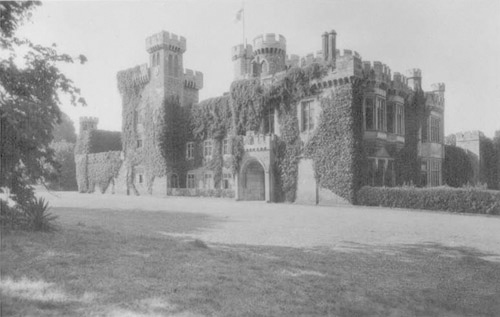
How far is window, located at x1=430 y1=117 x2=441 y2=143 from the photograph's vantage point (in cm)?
3456

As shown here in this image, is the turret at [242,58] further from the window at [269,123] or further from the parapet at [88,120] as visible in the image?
the parapet at [88,120]

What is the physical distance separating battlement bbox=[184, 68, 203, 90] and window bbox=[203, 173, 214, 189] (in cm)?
1030

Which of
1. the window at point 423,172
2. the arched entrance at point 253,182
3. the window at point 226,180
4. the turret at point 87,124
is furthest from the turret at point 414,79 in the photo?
the turret at point 87,124

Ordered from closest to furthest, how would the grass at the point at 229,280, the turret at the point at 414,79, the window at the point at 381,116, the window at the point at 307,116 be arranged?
1. the grass at the point at 229,280
2. the window at the point at 381,116
3. the window at the point at 307,116
4. the turret at the point at 414,79

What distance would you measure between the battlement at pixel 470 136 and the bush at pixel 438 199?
24.9 metres

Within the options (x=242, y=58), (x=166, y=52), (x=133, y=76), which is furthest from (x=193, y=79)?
(x=133, y=76)

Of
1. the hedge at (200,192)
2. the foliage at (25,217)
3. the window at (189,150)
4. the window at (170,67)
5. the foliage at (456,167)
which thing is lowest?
the hedge at (200,192)

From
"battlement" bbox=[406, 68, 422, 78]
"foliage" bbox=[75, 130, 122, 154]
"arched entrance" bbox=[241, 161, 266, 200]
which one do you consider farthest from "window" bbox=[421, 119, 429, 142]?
"foliage" bbox=[75, 130, 122, 154]

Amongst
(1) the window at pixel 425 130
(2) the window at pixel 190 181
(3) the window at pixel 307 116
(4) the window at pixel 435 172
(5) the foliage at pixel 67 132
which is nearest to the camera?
(3) the window at pixel 307 116

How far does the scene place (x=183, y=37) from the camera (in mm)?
40688

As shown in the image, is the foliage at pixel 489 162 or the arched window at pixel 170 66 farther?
the foliage at pixel 489 162

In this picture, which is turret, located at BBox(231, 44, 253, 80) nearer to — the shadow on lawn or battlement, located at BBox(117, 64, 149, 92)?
battlement, located at BBox(117, 64, 149, 92)

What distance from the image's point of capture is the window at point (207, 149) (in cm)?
3772

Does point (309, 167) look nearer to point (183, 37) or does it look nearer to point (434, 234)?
point (434, 234)
